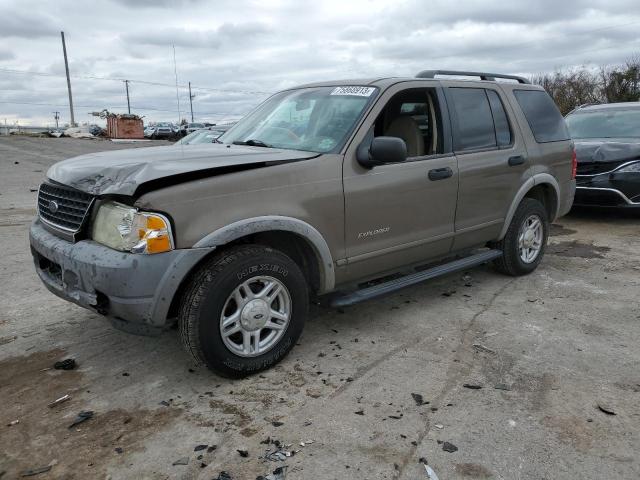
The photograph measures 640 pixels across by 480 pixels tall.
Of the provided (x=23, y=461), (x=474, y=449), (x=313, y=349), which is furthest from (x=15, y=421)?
(x=474, y=449)

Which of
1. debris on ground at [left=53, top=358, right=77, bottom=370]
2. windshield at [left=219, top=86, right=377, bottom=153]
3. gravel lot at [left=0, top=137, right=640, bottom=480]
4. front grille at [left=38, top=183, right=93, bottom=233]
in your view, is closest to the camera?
gravel lot at [left=0, top=137, right=640, bottom=480]

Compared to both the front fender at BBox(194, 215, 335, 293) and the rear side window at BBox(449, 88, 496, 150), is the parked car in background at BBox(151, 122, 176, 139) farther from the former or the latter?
the front fender at BBox(194, 215, 335, 293)

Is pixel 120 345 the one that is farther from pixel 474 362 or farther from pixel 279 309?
pixel 474 362

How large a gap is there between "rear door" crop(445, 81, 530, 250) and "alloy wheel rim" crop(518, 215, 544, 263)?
0.46m

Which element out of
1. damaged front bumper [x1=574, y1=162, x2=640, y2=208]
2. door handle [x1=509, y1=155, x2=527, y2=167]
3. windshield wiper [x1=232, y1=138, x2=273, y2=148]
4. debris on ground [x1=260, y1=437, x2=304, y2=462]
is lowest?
debris on ground [x1=260, y1=437, x2=304, y2=462]

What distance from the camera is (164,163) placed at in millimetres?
3096

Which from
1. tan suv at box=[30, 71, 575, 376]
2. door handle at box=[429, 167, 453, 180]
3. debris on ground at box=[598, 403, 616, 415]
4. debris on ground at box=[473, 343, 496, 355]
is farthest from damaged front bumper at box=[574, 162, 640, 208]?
debris on ground at box=[598, 403, 616, 415]

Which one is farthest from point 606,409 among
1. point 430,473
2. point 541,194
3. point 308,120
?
point 541,194

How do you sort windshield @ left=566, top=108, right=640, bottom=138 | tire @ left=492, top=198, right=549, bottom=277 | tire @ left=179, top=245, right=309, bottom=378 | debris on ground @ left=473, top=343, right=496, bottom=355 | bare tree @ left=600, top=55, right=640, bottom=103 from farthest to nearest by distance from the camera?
1. bare tree @ left=600, top=55, right=640, bottom=103
2. windshield @ left=566, top=108, right=640, bottom=138
3. tire @ left=492, top=198, right=549, bottom=277
4. debris on ground @ left=473, top=343, right=496, bottom=355
5. tire @ left=179, top=245, right=309, bottom=378

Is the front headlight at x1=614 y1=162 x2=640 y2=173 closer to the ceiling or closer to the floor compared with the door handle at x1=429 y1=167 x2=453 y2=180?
closer to the floor

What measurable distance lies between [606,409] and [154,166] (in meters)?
2.89

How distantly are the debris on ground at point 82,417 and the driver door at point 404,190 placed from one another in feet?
6.06

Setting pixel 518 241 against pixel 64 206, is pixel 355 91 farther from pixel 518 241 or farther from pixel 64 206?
pixel 518 241

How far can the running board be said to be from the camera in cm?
378
